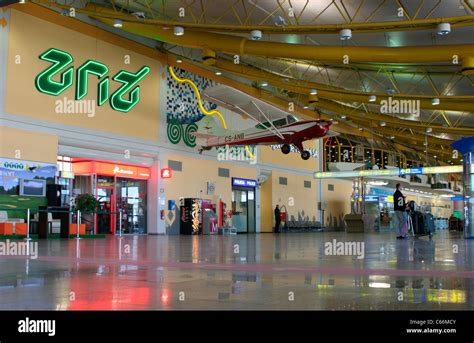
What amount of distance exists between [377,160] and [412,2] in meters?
24.7

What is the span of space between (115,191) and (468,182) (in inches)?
543

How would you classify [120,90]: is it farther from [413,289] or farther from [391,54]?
[413,289]

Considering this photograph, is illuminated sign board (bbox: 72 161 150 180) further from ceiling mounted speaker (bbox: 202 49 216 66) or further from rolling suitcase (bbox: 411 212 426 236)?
rolling suitcase (bbox: 411 212 426 236)

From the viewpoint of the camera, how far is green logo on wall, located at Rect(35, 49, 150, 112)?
722 inches

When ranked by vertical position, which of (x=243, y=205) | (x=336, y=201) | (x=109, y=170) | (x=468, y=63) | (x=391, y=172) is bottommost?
(x=243, y=205)

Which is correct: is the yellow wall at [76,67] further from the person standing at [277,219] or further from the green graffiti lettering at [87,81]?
the person standing at [277,219]

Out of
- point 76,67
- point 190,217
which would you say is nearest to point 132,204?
point 190,217

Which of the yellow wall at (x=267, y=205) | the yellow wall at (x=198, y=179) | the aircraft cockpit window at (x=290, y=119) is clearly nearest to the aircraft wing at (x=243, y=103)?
the aircraft cockpit window at (x=290, y=119)

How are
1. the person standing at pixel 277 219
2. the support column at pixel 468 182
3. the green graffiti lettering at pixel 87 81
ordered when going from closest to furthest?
the support column at pixel 468 182
the green graffiti lettering at pixel 87 81
the person standing at pixel 277 219

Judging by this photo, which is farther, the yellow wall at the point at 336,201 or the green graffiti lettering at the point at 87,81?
the yellow wall at the point at 336,201

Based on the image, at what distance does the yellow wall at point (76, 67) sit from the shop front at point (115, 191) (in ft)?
5.65

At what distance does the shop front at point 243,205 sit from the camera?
28.4 metres

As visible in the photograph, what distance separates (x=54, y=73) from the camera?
1853cm

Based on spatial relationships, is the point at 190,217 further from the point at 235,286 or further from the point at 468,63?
the point at 235,286
